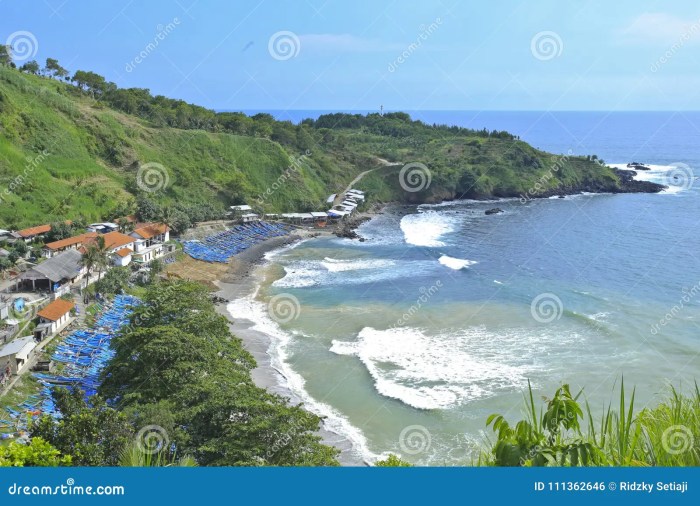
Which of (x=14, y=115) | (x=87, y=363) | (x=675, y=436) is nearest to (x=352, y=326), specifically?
(x=87, y=363)

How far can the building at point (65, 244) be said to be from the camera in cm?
3769

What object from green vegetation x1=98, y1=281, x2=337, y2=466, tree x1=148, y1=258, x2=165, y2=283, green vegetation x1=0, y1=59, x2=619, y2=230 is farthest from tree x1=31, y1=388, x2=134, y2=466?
green vegetation x1=0, y1=59, x2=619, y2=230

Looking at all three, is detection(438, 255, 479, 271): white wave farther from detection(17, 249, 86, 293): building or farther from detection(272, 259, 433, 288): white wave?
detection(17, 249, 86, 293): building

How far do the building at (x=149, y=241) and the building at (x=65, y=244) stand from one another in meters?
3.03

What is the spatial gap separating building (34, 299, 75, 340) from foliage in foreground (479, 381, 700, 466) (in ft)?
84.8

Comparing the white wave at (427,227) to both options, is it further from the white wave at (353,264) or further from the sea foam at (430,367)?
the sea foam at (430,367)

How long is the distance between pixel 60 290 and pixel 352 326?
1602 cm

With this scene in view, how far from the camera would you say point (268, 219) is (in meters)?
62.0

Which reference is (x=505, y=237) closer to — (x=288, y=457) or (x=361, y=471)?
(x=288, y=457)

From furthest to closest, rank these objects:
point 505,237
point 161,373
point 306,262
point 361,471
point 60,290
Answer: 1. point 505,237
2. point 306,262
3. point 60,290
4. point 161,373
5. point 361,471

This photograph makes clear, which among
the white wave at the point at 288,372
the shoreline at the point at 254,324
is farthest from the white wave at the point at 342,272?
the white wave at the point at 288,372

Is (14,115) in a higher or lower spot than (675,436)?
higher

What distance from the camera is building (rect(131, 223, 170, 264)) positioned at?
42.0m

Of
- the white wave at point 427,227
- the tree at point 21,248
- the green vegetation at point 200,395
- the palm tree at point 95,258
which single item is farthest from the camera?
the white wave at point 427,227
